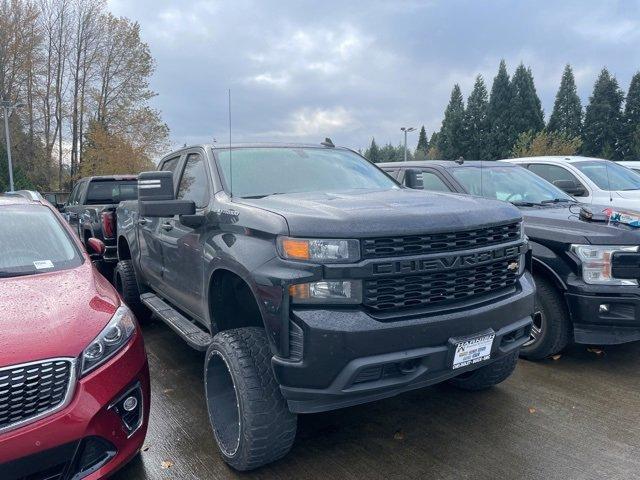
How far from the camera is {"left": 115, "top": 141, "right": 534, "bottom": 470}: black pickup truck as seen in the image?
239 cm

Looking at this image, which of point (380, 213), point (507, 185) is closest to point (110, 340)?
point (380, 213)

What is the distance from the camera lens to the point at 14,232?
361 cm

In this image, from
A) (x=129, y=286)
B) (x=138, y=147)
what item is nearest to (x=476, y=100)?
(x=138, y=147)

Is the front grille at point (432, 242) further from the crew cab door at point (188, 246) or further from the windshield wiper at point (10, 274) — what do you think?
the windshield wiper at point (10, 274)

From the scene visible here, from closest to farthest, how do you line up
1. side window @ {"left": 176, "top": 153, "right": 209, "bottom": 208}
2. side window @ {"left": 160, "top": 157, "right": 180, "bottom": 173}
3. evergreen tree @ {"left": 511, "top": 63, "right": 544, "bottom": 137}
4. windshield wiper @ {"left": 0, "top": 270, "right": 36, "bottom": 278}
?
windshield wiper @ {"left": 0, "top": 270, "right": 36, "bottom": 278}
side window @ {"left": 176, "top": 153, "right": 209, "bottom": 208}
side window @ {"left": 160, "top": 157, "right": 180, "bottom": 173}
evergreen tree @ {"left": 511, "top": 63, "right": 544, "bottom": 137}

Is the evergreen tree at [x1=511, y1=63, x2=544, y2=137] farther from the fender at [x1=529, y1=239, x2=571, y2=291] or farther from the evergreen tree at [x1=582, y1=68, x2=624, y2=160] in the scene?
the fender at [x1=529, y1=239, x2=571, y2=291]

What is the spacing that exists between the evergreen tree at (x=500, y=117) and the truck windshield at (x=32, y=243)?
54.9 m

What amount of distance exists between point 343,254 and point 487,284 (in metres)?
1.00

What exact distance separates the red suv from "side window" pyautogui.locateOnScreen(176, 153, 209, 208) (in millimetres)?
942

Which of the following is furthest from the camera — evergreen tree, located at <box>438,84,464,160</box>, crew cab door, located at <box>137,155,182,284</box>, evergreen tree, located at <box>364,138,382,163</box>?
evergreen tree, located at <box>364,138,382,163</box>

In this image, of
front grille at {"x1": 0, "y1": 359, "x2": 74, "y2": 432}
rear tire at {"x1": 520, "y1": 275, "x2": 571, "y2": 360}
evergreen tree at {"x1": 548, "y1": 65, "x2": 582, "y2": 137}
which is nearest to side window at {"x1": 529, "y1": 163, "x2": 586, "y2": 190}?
rear tire at {"x1": 520, "y1": 275, "x2": 571, "y2": 360}

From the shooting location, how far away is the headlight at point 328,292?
239 cm

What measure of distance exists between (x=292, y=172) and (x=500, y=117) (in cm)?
5710

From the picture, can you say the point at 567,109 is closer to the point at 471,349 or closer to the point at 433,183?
the point at 433,183
